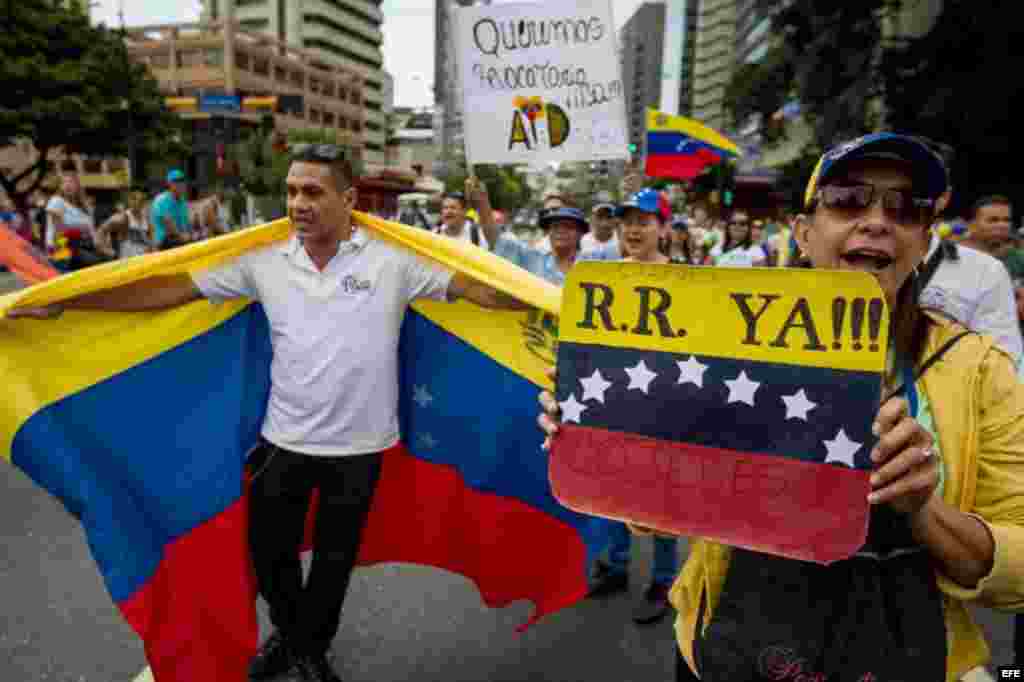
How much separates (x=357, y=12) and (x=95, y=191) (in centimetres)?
5506

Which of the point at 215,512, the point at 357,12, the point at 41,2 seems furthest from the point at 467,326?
the point at 357,12

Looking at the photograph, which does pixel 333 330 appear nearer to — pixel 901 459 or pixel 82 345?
pixel 82 345

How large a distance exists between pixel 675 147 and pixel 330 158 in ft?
31.8

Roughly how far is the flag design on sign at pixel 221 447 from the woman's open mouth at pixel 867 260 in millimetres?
1390

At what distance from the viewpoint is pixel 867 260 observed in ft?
4.90

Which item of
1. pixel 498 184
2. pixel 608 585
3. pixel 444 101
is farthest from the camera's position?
pixel 444 101

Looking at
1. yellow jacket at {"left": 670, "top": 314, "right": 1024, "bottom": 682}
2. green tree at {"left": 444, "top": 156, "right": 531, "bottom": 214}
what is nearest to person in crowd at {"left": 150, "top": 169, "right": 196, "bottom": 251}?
yellow jacket at {"left": 670, "top": 314, "right": 1024, "bottom": 682}

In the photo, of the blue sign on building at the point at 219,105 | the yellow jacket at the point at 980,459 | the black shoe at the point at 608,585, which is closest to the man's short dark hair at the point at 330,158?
the yellow jacket at the point at 980,459

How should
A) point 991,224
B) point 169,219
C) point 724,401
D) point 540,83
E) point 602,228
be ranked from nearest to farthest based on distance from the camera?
1. point 724,401
2. point 540,83
3. point 991,224
4. point 602,228
5. point 169,219

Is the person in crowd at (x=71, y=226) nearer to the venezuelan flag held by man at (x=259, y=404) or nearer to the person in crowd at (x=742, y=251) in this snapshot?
the venezuelan flag held by man at (x=259, y=404)

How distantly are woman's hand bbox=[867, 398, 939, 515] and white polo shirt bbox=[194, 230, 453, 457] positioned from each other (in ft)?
6.57

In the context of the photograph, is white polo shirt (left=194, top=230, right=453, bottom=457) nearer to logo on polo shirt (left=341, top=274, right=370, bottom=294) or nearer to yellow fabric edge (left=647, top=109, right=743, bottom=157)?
logo on polo shirt (left=341, top=274, right=370, bottom=294)

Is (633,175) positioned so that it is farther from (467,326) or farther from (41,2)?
(41,2)

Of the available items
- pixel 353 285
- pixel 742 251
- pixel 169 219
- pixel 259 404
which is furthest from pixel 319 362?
pixel 169 219
